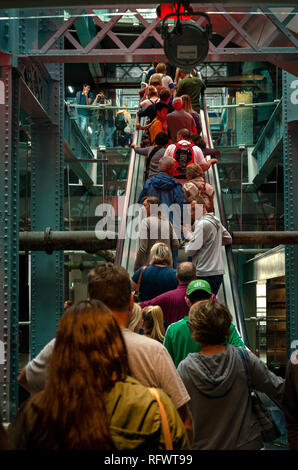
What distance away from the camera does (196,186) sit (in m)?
9.62

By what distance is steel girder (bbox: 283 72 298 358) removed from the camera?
12.5 meters

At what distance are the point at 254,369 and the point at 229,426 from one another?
13.3 inches

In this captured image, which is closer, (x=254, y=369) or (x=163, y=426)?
(x=163, y=426)

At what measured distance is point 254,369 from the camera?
3760 millimetres

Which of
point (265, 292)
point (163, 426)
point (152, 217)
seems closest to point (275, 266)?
point (265, 292)

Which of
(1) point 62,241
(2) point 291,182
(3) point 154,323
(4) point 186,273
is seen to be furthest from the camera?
(2) point 291,182

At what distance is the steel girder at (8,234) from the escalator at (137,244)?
151cm

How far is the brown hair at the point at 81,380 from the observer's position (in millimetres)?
2330

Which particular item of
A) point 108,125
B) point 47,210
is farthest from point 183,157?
point 108,125

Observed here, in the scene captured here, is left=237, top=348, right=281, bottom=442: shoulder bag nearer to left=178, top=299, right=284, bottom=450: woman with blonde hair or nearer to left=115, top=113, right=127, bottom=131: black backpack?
left=178, top=299, right=284, bottom=450: woman with blonde hair

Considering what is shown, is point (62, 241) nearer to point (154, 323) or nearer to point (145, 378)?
point (154, 323)

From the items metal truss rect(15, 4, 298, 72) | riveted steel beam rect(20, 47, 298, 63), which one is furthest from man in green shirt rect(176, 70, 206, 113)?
riveted steel beam rect(20, 47, 298, 63)

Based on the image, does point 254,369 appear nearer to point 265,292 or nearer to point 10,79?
point 10,79

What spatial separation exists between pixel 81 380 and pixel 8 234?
6728 mm
